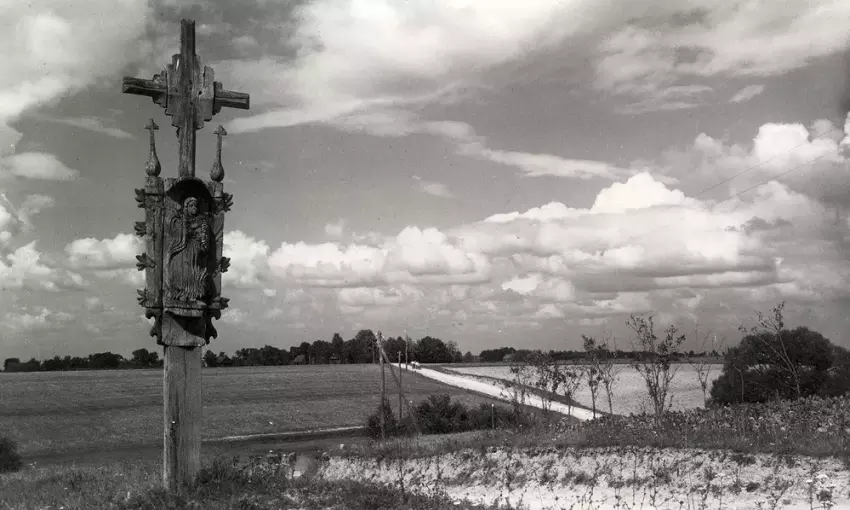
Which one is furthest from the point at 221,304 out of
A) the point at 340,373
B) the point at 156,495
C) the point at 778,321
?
the point at 340,373

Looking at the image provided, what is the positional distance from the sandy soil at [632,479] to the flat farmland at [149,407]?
22.1 meters

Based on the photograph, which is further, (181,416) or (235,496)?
(181,416)

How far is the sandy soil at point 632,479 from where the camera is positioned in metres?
10.3

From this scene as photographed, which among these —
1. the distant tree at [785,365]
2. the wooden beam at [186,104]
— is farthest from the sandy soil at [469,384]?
the wooden beam at [186,104]

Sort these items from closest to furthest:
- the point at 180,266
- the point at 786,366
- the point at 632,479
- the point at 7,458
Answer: the point at 180,266 → the point at 632,479 → the point at 7,458 → the point at 786,366

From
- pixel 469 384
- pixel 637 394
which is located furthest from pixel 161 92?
pixel 469 384

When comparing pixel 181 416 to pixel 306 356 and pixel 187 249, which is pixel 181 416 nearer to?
pixel 187 249

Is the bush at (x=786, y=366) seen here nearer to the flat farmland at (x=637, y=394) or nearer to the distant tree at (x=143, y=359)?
the flat farmland at (x=637, y=394)

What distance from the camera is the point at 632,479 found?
12.3 m

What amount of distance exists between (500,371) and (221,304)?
70960 mm

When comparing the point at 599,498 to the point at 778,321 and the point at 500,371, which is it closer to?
the point at 778,321

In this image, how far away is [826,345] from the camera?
33.5 meters

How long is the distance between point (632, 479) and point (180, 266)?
8.51 meters

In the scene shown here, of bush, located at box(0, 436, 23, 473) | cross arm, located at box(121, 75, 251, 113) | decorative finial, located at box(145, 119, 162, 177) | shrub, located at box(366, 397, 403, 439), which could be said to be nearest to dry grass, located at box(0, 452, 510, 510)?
decorative finial, located at box(145, 119, 162, 177)
